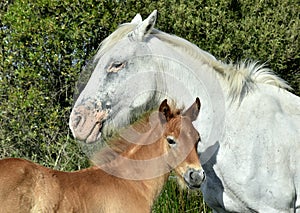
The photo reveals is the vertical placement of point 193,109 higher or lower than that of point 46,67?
higher

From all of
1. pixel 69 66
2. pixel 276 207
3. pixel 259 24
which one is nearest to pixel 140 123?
pixel 276 207

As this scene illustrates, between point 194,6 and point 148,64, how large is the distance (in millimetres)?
6917

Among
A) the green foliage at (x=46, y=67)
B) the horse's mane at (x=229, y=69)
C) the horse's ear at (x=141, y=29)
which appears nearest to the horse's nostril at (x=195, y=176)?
the horse's mane at (x=229, y=69)

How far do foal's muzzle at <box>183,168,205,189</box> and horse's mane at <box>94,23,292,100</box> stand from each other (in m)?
0.79

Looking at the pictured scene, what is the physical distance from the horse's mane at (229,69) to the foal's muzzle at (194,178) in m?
0.79

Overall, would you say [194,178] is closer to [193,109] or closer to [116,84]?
[193,109]

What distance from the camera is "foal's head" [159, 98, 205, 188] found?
473cm

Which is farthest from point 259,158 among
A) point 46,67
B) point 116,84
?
point 46,67

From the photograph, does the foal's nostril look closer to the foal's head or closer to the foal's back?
the foal's head

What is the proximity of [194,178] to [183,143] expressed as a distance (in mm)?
324

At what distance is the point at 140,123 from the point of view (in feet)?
16.9

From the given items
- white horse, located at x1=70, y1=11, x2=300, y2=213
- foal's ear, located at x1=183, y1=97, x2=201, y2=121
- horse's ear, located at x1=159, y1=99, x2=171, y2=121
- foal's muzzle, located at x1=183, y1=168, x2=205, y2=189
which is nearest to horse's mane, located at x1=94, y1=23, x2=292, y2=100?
white horse, located at x1=70, y1=11, x2=300, y2=213

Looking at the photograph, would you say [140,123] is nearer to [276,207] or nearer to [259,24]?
[276,207]

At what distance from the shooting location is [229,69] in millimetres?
5246
